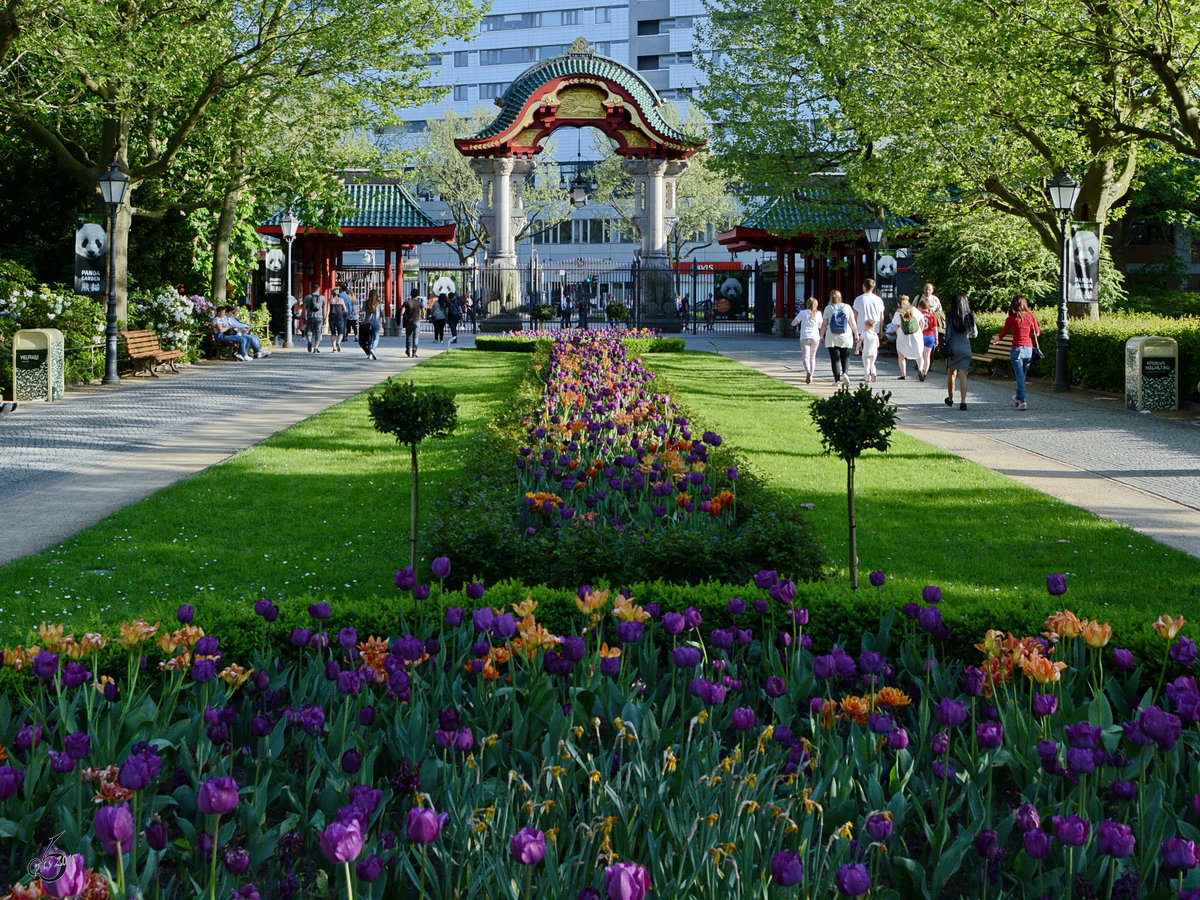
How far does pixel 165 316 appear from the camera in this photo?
2580 cm

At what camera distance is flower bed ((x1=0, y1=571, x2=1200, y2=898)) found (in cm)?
280

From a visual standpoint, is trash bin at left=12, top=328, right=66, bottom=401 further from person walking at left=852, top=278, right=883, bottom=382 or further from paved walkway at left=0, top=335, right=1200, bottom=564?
person walking at left=852, top=278, right=883, bottom=382

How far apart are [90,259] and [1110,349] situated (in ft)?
54.7

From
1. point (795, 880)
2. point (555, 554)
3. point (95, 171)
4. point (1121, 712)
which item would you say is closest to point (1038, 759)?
point (1121, 712)

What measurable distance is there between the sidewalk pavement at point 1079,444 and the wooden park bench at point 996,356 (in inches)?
17.0

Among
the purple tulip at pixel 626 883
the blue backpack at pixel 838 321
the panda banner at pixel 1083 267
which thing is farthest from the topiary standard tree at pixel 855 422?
the panda banner at pixel 1083 267

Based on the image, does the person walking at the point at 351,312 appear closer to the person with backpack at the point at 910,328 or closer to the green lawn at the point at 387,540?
the person with backpack at the point at 910,328

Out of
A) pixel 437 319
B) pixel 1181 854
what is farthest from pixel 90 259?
pixel 1181 854

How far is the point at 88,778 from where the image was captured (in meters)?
3.03

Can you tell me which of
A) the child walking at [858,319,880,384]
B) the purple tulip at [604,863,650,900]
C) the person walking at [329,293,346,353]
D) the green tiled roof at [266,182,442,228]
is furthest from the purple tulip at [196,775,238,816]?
the green tiled roof at [266,182,442,228]

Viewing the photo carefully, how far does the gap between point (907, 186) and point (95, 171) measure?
14794 millimetres

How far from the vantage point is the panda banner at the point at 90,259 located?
71.3ft

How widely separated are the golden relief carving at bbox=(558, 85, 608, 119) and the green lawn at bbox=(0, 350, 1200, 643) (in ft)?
90.2

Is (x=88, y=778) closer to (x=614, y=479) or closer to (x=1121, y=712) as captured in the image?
(x=1121, y=712)
